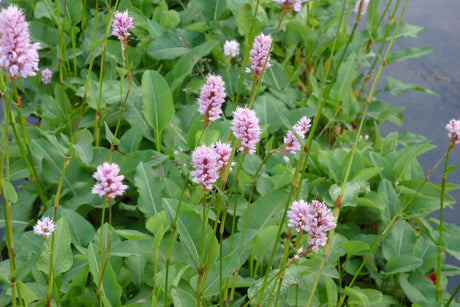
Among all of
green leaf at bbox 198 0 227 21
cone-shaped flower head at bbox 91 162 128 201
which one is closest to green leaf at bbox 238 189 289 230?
cone-shaped flower head at bbox 91 162 128 201

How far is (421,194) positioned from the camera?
1.53 m

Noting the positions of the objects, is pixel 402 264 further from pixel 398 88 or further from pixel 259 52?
pixel 398 88

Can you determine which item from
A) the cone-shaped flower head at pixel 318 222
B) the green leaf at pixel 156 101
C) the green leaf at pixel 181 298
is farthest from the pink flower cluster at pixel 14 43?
the green leaf at pixel 156 101

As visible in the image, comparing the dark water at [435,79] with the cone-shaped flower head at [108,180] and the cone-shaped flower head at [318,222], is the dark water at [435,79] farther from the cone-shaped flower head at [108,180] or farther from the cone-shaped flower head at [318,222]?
the cone-shaped flower head at [108,180]

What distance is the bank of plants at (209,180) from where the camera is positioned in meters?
0.80

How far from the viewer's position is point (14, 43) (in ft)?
1.91

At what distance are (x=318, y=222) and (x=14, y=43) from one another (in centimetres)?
47

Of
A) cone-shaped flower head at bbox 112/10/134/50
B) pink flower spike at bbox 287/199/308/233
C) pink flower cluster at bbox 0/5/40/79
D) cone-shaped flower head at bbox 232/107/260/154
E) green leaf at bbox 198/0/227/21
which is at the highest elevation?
pink flower cluster at bbox 0/5/40/79

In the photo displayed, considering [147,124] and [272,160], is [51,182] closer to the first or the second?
[147,124]

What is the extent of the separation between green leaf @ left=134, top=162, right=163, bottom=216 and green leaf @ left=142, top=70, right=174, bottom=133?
0.25m

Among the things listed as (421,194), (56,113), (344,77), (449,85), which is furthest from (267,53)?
(449,85)

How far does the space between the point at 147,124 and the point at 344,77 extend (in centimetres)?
82

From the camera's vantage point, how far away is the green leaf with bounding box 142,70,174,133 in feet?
5.16

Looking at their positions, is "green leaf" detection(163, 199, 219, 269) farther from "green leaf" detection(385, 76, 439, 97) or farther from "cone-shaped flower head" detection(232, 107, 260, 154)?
"green leaf" detection(385, 76, 439, 97)
